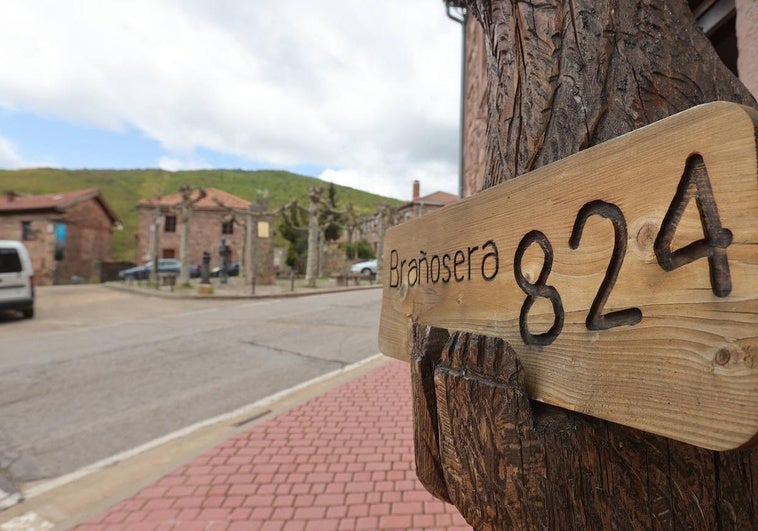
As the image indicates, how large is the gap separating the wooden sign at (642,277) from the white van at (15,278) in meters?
12.5

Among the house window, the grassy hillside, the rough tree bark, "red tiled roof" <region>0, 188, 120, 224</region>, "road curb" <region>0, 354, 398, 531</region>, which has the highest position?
the grassy hillside

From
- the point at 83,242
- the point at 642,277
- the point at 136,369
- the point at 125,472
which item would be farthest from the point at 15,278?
the point at 83,242

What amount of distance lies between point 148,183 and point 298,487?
77146 mm

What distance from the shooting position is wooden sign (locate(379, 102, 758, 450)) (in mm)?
520

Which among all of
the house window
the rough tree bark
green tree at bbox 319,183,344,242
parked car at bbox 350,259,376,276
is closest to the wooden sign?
the rough tree bark

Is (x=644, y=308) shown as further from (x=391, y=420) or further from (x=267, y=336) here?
(x=267, y=336)

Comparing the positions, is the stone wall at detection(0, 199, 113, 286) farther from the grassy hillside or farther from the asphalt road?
the grassy hillside

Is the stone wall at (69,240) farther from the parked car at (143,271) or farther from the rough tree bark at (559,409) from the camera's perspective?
the rough tree bark at (559,409)

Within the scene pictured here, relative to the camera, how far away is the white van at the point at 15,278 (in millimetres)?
9633

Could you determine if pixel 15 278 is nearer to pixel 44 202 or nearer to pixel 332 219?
pixel 44 202

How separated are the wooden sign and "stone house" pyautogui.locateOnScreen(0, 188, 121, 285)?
3116cm

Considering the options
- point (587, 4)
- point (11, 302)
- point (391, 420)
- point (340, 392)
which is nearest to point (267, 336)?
point (340, 392)

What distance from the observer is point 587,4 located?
89cm

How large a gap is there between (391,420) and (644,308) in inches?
140
